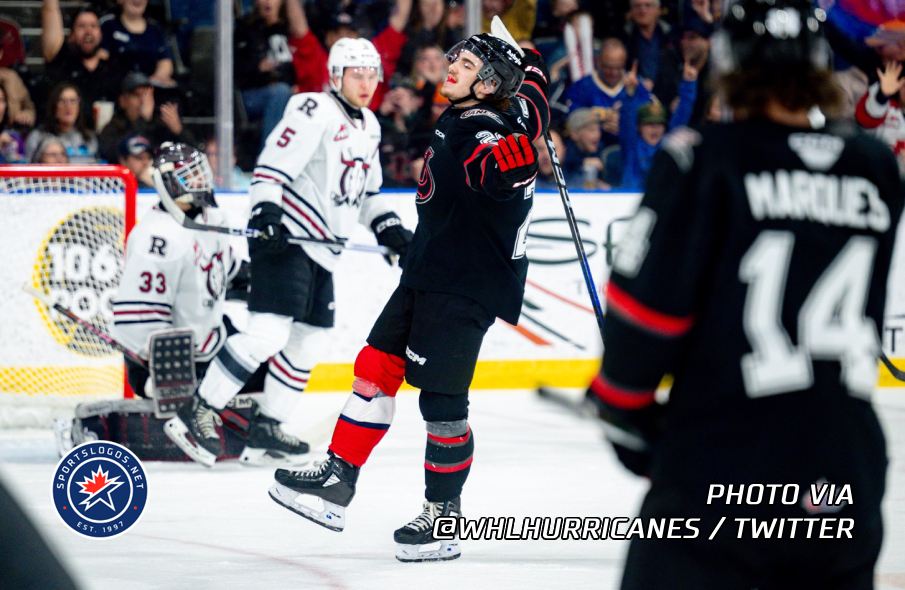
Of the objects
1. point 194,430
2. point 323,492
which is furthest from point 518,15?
A: point 323,492

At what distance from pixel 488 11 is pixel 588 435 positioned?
2466mm

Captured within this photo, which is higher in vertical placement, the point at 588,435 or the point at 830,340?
the point at 830,340

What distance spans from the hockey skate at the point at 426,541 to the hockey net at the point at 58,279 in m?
2.03

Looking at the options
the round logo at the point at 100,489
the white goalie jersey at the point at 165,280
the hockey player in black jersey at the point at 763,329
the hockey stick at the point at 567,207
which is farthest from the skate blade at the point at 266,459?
the hockey player in black jersey at the point at 763,329

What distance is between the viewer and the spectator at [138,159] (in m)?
5.20

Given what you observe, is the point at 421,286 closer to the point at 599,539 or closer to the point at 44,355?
the point at 599,539

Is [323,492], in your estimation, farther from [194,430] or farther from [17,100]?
[17,100]

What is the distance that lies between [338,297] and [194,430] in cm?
159

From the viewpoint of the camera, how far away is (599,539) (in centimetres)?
282

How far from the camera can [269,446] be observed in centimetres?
372

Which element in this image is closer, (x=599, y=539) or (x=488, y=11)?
(x=599, y=539)

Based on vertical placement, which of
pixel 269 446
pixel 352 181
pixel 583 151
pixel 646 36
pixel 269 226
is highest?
pixel 646 36

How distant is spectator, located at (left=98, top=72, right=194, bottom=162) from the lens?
5305 mm

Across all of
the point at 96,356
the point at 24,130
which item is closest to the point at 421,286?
the point at 96,356
